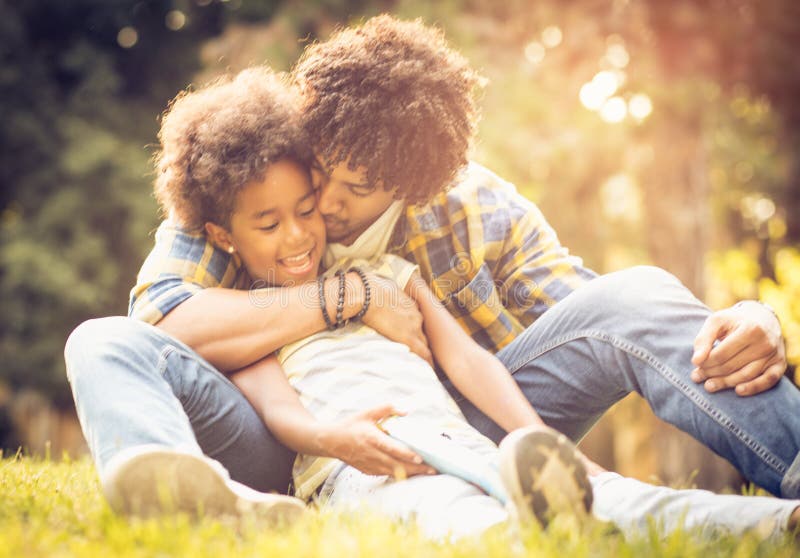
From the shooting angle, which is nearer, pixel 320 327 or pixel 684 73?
pixel 320 327

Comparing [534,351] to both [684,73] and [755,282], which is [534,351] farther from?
[755,282]

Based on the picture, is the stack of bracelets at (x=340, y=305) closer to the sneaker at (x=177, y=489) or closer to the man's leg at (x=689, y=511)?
the sneaker at (x=177, y=489)

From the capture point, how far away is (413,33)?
292cm

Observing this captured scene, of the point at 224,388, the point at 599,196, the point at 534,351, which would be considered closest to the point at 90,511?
the point at 224,388

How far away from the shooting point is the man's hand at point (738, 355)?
1939mm

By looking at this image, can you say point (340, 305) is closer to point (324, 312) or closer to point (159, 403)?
point (324, 312)

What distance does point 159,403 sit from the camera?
1.88m

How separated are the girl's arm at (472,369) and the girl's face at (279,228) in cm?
36

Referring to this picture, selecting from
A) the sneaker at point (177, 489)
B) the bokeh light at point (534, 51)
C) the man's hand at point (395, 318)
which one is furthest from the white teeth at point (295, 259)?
the bokeh light at point (534, 51)

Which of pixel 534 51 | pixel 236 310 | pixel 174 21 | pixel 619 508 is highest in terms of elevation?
pixel 174 21

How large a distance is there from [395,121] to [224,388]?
112 centimetres

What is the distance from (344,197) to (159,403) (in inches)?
41.9

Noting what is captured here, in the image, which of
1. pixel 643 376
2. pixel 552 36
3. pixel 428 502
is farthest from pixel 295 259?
pixel 552 36

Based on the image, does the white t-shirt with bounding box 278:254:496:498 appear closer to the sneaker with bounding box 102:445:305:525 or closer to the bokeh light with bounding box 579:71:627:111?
the sneaker with bounding box 102:445:305:525
